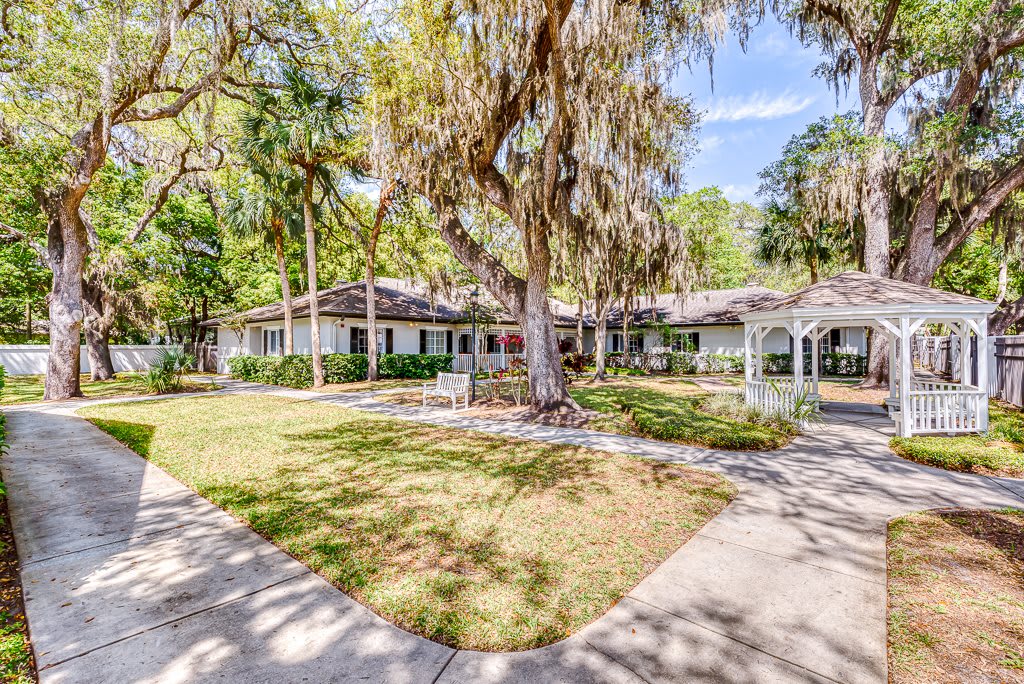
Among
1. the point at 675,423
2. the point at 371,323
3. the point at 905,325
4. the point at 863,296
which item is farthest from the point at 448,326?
the point at 905,325

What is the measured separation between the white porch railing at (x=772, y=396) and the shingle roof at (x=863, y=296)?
175cm

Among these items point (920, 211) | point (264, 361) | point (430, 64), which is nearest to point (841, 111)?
point (920, 211)

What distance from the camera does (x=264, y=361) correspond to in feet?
60.0

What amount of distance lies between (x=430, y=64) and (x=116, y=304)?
1870cm

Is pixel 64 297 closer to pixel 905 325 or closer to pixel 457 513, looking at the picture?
pixel 457 513

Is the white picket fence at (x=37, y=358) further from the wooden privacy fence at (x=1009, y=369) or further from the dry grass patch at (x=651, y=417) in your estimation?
the wooden privacy fence at (x=1009, y=369)

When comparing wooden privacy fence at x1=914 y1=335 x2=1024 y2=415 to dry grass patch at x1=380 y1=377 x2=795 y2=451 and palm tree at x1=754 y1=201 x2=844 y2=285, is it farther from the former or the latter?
palm tree at x1=754 y1=201 x2=844 y2=285

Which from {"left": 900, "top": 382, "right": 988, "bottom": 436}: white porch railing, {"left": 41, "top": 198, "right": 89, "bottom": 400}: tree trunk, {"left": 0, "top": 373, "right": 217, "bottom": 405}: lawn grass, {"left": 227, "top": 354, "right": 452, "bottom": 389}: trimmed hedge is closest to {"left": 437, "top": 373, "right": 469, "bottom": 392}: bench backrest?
{"left": 227, "top": 354, "right": 452, "bottom": 389}: trimmed hedge

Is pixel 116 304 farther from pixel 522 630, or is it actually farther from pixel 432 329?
pixel 522 630

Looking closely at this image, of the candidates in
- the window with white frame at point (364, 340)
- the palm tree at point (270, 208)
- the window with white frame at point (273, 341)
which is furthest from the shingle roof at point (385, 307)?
the palm tree at point (270, 208)

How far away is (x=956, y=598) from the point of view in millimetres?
2932

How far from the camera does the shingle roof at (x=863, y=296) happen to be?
7.96m

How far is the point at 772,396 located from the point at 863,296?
8.54ft

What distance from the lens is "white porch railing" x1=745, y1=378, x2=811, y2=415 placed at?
8969 mm
